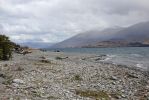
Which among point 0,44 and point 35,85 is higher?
point 0,44

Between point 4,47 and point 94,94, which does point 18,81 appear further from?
point 4,47

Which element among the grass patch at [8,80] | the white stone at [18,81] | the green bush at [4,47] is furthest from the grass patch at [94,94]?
the green bush at [4,47]

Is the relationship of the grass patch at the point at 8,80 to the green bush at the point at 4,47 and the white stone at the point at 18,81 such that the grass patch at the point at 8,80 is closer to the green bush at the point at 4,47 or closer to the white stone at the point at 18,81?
the white stone at the point at 18,81

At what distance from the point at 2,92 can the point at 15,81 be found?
4300 millimetres

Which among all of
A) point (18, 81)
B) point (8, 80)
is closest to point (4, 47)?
point (8, 80)

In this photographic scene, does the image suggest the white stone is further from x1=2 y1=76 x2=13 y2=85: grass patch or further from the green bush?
the green bush

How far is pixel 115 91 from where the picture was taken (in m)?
27.7

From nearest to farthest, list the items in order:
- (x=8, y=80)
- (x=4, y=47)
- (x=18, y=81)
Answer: (x=18, y=81), (x=8, y=80), (x=4, y=47)

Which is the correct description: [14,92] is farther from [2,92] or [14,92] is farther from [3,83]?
[3,83]

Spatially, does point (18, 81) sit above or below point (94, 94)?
above

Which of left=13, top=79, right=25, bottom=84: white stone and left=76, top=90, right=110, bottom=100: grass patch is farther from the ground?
left=13, top=79, right=25, bottom=84: white stone

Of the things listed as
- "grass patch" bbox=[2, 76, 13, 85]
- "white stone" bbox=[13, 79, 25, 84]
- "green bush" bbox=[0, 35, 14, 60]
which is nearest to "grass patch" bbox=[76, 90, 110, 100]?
"white stone" bbox=[13, 79, 25, 84]

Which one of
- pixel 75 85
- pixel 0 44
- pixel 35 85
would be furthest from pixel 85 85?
pixel 0 44

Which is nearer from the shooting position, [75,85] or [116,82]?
[75,85]
